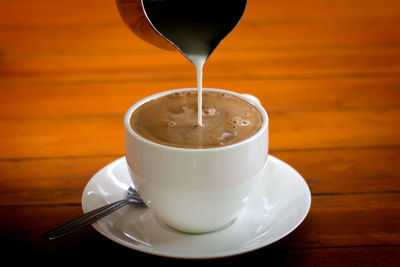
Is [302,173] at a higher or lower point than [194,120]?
lower

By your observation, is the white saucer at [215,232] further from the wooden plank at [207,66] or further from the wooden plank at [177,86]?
the wooden plank at [207,66]

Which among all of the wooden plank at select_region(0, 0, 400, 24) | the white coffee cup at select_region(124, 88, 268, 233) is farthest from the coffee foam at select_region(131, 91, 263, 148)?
the wooden plank at select_region(0, 0, 400, 24)

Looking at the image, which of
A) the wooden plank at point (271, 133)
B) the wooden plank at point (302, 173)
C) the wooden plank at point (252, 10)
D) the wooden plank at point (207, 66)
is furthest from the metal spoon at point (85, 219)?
the wooden plank at point (252, 10)

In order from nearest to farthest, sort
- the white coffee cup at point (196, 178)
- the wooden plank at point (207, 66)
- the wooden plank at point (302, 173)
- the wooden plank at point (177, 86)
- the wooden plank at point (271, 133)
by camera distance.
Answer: the white coffee cup at point (196, 178) < the wooden plank at point (302, 173) < the wooden plank at point (271, 133) < the wooden plank at point (177, 86) < the wooden plank at point (207, 66)

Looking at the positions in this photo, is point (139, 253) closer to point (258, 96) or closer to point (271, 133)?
point (271, 133)

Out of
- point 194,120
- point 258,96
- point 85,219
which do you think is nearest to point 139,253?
point 85,219

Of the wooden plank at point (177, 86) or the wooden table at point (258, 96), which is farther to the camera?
the wooden plank at point (177, 86)
